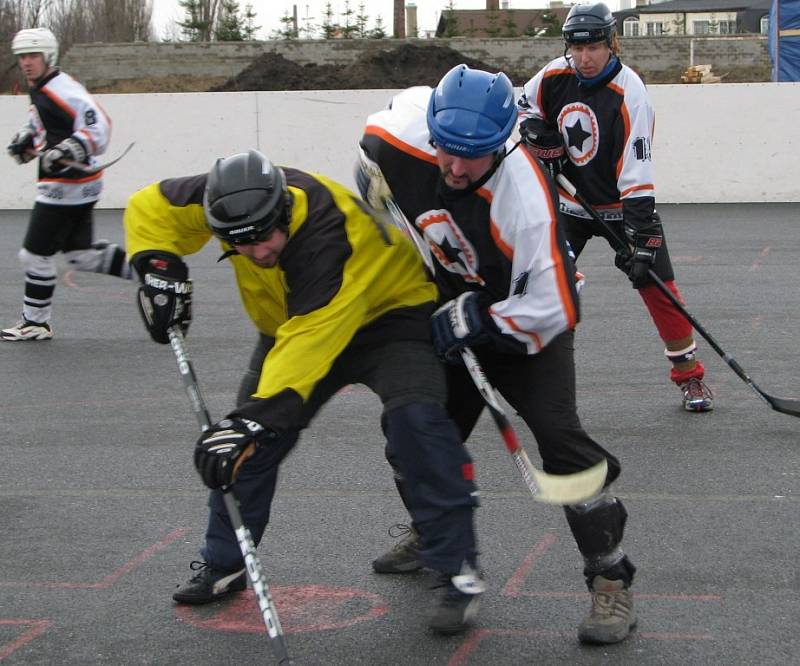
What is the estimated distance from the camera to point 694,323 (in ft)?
18.9

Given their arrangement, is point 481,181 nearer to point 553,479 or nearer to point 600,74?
point 553,479

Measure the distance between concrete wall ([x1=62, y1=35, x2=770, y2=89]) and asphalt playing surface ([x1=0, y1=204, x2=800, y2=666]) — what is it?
21869 millimetres

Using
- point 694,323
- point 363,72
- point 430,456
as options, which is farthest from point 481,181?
point 363,72

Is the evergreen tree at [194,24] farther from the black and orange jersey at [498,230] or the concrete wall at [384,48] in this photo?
the black and orange jersey at [498,230]

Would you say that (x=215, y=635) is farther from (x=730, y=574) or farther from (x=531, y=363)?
(x=730, y=574)

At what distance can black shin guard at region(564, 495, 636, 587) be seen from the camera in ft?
11.5

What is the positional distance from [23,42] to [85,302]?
7.41 feet

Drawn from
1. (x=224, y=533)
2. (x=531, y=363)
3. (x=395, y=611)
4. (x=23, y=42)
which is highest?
(x=23, y=42)

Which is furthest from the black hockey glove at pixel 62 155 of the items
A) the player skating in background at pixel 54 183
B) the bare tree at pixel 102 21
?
the bare tree at pixel 102 21

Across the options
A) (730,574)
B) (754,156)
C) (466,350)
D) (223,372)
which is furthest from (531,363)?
(754,156)

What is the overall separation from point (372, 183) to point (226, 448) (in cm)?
107

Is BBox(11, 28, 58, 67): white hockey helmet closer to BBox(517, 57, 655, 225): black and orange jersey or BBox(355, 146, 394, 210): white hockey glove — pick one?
BBox(517, 57, 655, 225): black and orange jersey

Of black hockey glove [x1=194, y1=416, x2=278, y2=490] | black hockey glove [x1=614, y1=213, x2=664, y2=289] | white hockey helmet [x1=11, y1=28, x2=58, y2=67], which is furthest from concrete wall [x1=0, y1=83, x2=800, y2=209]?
black hockey glove [x1=194, y1=416, x2=278, y2=490]

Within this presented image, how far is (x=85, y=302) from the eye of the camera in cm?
927
